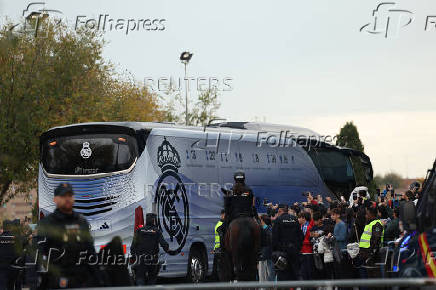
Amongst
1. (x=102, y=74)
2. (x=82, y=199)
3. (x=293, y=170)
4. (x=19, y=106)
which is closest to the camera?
(x=19, y=106)

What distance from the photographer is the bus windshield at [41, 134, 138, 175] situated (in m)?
21.0

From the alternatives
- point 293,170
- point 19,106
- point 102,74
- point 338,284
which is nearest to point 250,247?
point 338,284

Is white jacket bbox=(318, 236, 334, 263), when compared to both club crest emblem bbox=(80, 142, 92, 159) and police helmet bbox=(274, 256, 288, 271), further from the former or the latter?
club crest emblem bbox=(80, 142, 92, 159)

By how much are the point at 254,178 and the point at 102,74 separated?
15.0 m

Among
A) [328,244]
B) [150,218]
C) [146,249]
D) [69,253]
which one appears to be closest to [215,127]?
[150,218]

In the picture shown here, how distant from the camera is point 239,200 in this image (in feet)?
52.4

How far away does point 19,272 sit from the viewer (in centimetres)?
2102

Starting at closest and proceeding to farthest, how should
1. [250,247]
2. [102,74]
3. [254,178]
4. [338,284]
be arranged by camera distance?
[338,284] < [250,247] < [254,178] < [102,74]

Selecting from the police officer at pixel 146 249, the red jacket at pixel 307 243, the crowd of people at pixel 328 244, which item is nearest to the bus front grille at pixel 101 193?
the police officer at pixel 146 249

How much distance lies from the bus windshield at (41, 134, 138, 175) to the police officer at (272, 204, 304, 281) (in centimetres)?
431

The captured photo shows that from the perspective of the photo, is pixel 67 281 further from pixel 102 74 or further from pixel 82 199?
pixel 102 74

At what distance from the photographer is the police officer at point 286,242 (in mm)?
18219

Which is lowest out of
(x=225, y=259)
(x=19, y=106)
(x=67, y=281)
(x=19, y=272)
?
(x=19, y=272)

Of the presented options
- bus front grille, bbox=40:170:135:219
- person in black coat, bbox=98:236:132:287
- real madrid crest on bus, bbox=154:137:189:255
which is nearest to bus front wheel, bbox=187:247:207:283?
real madrid crest on bus, bbox=154:137:189:255
